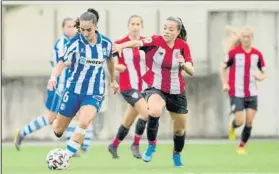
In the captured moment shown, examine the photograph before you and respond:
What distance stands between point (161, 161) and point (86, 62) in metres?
2.74

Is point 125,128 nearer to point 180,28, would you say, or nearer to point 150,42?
point 150,42

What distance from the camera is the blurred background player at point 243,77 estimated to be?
18.7 m

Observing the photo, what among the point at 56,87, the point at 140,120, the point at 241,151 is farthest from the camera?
the point at 241,151

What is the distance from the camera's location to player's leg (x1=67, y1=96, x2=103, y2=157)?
14281 millimetres

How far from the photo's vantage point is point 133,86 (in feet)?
56.8

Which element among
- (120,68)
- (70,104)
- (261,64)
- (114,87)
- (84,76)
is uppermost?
(261,64)

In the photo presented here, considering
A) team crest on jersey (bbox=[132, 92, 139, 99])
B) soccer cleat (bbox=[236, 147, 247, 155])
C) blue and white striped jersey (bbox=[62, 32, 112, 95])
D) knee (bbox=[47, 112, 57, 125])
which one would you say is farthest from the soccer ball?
soccer cleat (bbox=[236, 147, 247, 155])

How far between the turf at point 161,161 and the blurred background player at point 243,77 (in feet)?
2.03

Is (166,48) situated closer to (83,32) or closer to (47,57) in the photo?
(83,32)

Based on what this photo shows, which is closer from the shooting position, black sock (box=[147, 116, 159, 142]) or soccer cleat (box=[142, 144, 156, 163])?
black sock (box=[147, 116, 159, 142])

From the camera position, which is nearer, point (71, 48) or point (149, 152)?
point (71, 48)

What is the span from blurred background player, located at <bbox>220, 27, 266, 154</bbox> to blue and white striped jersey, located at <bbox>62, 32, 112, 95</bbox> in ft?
14.2

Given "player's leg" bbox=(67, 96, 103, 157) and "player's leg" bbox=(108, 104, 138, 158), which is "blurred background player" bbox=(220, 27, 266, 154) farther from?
"player's leg" bbox=(67, 96, 103, 157)

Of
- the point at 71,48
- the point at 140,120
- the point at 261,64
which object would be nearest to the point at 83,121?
the point at 71,48
